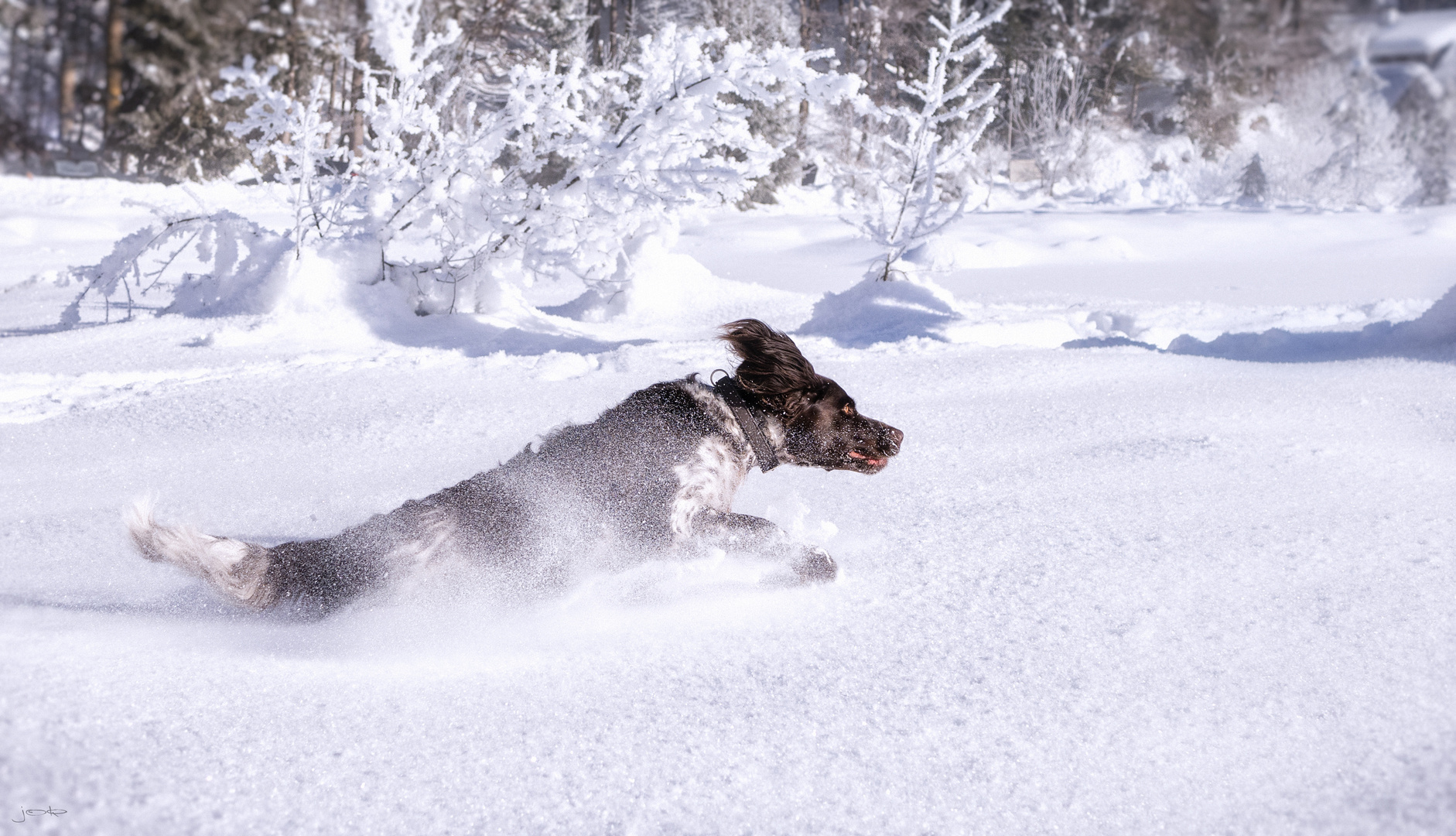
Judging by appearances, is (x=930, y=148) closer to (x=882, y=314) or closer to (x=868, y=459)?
(x=882, y=314)

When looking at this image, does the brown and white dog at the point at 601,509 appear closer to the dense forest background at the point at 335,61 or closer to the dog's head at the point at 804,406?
the dog's head at the point at 804,406

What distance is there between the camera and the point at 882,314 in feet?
25.1

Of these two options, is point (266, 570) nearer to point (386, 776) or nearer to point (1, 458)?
point (386, 776)

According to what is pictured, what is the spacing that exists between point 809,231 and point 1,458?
14.6 metres

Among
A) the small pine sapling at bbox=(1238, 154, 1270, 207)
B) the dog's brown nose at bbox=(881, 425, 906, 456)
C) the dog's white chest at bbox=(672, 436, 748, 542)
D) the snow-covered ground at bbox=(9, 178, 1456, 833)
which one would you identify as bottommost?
the snow-covered ground at bbox=(9, 178, 1456, 833)

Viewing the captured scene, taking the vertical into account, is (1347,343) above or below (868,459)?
above

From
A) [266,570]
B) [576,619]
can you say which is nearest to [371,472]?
[266,570]

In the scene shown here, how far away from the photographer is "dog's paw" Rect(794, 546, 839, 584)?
9.50 ft

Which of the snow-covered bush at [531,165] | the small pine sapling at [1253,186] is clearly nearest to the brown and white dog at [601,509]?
the snow-covered bush at [531,165]

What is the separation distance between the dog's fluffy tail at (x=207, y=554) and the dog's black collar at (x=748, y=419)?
149 centimetres

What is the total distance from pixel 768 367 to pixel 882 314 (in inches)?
178

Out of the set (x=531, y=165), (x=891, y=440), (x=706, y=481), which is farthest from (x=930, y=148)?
(x=706, y=481)

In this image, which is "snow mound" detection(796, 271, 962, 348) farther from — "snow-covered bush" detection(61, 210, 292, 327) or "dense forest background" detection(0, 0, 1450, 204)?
"snow-covered bush" detection(61, 210, 292, 327)

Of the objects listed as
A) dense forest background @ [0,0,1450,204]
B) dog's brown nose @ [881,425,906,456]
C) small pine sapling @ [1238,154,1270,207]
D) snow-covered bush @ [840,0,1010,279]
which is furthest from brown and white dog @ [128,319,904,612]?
small pine sapling @ [1238,154,1270,207]
